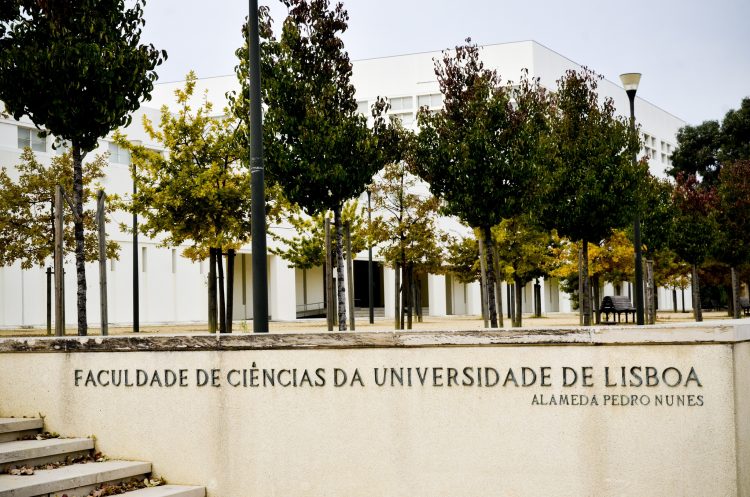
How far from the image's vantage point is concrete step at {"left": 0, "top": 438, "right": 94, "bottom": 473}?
7707mm

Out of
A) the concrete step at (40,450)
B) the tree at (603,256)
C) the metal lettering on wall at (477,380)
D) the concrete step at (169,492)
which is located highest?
the tree at (603,256)

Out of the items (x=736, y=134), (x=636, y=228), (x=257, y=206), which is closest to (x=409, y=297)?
(x=636, y=228)

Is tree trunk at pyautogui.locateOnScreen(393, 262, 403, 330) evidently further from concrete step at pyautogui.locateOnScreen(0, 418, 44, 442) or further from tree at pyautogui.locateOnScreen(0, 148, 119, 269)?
concrete step at pyautogui.locateOnScreen(0, 418, 44, 442)

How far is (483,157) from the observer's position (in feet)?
67.2

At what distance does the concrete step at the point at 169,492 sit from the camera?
7.75 metres

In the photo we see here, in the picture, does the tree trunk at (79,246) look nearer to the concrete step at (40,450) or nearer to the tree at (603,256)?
the concrete step at (40,450)

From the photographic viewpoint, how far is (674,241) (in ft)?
112

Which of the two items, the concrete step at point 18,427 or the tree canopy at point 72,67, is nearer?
the concrete step at point 18,427

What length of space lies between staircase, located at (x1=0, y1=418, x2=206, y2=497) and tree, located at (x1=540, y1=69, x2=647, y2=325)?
16.0 meters

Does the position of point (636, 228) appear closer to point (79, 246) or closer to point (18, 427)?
point (79, 246)

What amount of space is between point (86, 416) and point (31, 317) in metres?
35.5

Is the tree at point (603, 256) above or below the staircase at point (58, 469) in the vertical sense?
above

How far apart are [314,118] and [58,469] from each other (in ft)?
39.4

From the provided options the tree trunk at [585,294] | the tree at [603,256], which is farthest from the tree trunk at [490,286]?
the tree at [603,256]
